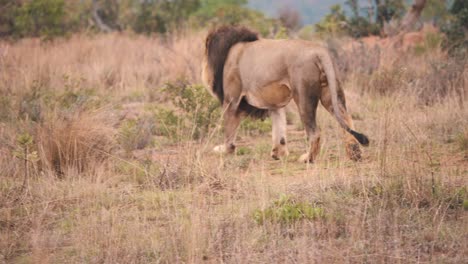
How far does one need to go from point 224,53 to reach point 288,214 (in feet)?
13.0

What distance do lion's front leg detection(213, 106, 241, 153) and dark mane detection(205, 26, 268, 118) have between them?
13cm

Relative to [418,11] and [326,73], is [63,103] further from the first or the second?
[418,11]

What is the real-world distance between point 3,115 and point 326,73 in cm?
529

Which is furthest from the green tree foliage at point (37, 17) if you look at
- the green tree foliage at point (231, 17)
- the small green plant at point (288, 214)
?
the small green plant at point (288, 214)

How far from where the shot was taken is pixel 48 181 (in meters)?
6.30

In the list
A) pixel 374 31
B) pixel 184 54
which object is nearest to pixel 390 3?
pixel 374 31

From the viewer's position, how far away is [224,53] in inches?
339

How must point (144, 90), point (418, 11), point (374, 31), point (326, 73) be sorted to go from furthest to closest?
point (374, 31) → point (418, 11) → point (144, 90) → point (326, 73)

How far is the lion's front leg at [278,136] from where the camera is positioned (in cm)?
846

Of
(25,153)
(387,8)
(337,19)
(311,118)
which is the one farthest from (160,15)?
(25,153)

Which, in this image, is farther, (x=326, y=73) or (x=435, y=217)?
(x=326, y=73)

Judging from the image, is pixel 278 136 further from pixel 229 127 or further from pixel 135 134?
pixel 135 134

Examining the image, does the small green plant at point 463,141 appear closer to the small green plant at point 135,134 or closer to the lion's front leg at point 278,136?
the lion's front leg at point 278,136

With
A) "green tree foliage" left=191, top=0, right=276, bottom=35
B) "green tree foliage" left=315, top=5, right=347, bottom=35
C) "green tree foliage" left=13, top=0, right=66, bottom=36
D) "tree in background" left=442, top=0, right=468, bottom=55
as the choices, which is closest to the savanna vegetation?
"green tree foliage" left=191, top=0, right=276, bottom=35
